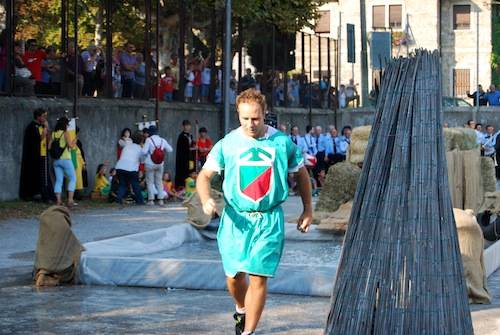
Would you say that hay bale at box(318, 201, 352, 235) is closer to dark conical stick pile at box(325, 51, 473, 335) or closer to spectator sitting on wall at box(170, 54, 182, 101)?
dark conical stick pile at box(325, 51, 473, 335)

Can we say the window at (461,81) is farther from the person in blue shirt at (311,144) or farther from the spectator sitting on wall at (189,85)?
the spectator sitting on wall at (189,85)

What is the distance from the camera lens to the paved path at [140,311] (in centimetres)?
907

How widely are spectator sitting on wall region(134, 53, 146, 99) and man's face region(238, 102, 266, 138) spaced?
762 inches

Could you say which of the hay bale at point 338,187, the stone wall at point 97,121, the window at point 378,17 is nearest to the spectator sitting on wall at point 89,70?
the stone wall at point 97,121

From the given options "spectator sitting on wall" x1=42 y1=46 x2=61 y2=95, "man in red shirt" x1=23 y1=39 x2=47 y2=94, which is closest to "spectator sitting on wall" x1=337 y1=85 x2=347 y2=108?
"spectator sitting on wall" x1=42 y1=46 x2=61 y2=95

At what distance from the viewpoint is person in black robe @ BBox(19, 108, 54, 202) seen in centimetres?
2177

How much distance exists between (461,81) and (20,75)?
5694 cm

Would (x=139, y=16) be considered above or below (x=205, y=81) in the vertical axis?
above

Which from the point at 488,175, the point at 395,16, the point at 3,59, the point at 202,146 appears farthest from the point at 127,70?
the point at 395,16

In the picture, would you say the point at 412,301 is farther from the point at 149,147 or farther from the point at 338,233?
the point at 149,147

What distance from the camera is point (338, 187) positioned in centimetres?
1753

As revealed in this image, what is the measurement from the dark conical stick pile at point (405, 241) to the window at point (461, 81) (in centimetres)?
6925

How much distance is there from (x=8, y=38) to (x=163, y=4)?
8.34 meters

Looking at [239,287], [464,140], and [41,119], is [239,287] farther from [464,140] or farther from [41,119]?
[41,119]
